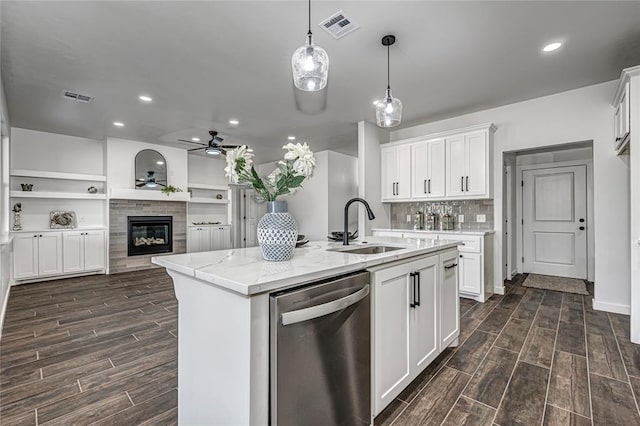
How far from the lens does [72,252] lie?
5.40 m

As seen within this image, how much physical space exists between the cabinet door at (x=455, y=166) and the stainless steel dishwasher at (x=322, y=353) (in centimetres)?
357

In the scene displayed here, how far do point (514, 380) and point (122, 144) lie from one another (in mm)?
7182

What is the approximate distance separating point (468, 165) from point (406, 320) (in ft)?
10.9

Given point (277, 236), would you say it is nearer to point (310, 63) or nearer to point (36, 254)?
point (310, 63)

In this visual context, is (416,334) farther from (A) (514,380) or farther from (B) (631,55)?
(B) (631,55)

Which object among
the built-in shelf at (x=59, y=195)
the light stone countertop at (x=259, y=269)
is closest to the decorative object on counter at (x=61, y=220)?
the built-in shelf at (x=59, y=195)

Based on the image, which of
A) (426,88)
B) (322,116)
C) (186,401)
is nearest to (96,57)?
(322,116)

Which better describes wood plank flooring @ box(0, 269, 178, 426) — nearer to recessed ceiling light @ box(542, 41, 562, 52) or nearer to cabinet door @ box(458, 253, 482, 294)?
cabinet door @ box(458, 253, 482, 294)

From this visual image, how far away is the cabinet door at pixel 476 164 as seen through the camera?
13.7 feet

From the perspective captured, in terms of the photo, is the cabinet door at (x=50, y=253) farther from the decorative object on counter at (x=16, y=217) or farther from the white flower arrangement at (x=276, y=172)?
the white flower arrangement at (x=276, y=172)

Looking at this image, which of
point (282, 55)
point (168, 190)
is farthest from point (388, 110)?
point (168, 190)

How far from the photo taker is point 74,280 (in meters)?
5.23

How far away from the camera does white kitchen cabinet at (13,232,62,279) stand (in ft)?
16.0

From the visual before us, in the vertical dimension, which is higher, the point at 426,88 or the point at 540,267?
the point at 426,88
